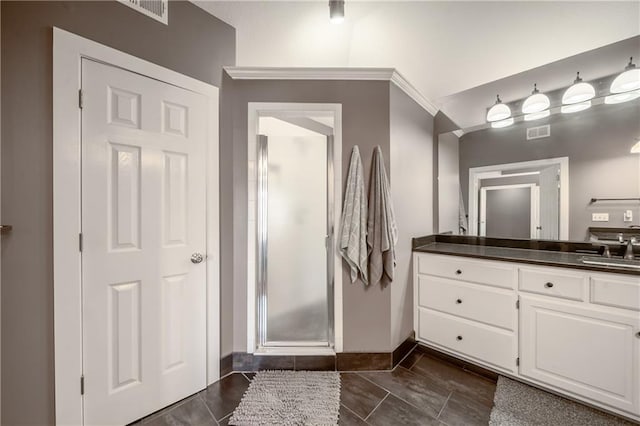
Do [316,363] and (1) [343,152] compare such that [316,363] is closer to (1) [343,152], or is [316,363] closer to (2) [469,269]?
(2) [469,269]

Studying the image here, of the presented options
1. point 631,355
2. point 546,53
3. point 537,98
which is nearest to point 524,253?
point 631,355

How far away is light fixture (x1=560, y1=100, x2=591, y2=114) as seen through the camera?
178 centimetres

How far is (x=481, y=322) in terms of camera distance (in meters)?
1.77

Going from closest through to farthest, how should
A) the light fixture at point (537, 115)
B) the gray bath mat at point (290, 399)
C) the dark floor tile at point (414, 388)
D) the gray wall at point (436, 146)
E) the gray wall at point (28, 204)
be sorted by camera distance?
the gray wall at point (28, 204), the gray bath mat at point (290, 399), the dark floor tile at point (414, 388), the light fixture at point (537, 115), the gray wall at point (436, 146)

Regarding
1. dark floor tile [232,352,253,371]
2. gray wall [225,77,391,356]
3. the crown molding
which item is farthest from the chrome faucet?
dark floor tile [232,352,253,371]

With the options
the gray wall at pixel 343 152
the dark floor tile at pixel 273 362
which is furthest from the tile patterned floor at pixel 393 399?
the gray wall at pixel 343 152

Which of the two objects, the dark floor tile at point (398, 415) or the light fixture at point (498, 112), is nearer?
the dark floor tile at point (398, 415)

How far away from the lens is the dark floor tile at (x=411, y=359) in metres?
1.88

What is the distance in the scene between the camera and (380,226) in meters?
1.77

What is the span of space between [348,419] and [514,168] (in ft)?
7.45

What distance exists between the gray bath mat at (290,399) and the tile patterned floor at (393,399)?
6 cm

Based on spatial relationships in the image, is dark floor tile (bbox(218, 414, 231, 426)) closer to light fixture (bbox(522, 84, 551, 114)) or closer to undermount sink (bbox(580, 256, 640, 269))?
undermount sink (bbox(580, 256, 640, 269))

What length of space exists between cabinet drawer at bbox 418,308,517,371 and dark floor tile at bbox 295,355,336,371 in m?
0.81

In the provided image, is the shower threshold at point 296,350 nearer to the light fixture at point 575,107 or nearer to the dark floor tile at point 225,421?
the dark floor tile at point 225,421
